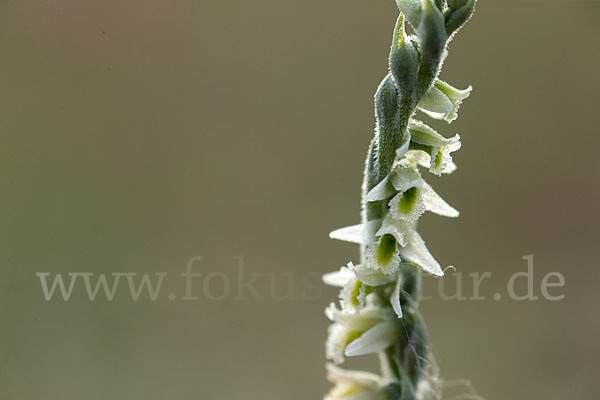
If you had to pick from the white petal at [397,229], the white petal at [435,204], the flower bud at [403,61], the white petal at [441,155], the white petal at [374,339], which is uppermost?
the flower bud at [403,61]

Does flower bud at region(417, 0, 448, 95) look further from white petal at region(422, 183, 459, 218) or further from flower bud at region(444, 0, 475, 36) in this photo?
white petal at region(422, 183, 459, 218)

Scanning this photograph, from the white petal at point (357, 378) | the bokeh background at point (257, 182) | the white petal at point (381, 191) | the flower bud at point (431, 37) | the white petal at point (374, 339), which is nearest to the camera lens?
the flower bud at point (431, 37)

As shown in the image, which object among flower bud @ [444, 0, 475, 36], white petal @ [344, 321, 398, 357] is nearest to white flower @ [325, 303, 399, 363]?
white petal @ [344, 321, 398, 357]

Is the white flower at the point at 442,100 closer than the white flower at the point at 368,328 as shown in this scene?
Yes

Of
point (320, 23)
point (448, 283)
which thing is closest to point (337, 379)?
point (448, 283)

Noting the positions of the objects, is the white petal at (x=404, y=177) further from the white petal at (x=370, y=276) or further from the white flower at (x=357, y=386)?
the white flower at (x=357, y=386)

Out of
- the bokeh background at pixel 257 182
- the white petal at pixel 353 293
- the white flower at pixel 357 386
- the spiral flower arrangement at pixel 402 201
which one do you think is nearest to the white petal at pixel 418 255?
the spiral flower arrangement at pixel 402 201

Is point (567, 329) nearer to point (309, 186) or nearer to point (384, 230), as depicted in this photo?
point (309, 186)
